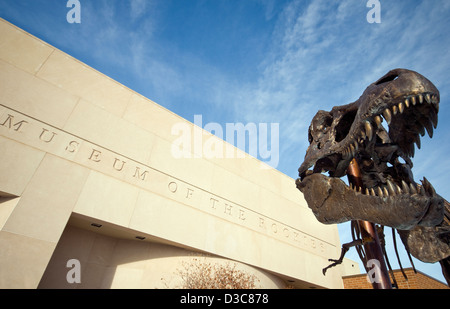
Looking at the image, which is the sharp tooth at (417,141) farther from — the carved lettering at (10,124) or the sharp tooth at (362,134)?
the carved lettering at (10,124)

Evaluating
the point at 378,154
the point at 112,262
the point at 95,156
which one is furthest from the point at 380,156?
the point at 112,262

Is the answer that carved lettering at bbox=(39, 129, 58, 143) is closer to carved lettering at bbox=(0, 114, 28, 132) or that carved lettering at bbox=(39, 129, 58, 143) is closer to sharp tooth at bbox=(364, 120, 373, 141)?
carved lettering at bbox=(0, 114, 28, 132)

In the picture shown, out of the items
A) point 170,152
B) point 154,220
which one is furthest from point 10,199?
point 170,152

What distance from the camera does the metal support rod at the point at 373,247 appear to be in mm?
2943

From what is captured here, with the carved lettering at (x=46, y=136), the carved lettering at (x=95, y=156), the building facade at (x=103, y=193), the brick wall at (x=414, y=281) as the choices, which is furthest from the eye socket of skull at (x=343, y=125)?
the brick wall at (x=414, y=281)

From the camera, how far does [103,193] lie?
831cm

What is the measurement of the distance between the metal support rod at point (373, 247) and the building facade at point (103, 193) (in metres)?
7.22

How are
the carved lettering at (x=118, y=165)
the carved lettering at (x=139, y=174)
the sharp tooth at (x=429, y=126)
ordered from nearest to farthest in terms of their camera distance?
the sharp tooth at (x=429, y=126), the carved lettering at (x=118, y=165), the carved lettering at (x=139, y=174)

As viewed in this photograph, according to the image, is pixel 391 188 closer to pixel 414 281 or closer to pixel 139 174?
pixel 139 174

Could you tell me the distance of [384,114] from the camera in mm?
1923

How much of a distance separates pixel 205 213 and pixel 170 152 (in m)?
3.20

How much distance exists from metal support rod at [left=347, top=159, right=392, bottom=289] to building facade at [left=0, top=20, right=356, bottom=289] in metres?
7.22

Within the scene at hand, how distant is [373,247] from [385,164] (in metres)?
1.74
